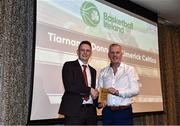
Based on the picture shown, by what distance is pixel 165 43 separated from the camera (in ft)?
14.4

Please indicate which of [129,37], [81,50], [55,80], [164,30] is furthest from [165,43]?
[55,80]

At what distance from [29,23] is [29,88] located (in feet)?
1.89

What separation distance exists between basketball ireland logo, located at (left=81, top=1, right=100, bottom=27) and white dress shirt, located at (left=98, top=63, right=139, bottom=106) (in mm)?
504

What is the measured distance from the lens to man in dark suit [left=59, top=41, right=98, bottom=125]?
257 cm

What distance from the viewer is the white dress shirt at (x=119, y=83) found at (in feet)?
9.53

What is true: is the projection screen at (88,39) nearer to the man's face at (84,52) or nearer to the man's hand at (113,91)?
the man's face at (84,52)

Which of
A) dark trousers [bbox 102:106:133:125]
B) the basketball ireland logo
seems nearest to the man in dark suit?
dark trousers [bbox 102:106:133:125]

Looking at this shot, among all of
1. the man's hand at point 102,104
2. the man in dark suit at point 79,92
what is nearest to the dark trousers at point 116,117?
the man's hand at point 102,104

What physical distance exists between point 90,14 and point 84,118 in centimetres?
108

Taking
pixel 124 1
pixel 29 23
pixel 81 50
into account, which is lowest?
pixel 81 50

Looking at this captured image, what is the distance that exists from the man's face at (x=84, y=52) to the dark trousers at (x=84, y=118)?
456 mm

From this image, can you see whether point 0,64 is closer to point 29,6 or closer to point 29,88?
point 29,88

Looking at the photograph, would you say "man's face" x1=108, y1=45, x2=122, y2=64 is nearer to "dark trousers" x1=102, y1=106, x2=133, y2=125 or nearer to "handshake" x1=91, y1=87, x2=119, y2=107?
"handshake" x1=91, y1=87, x2=119, y2=107

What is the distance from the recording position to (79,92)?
2.64m
